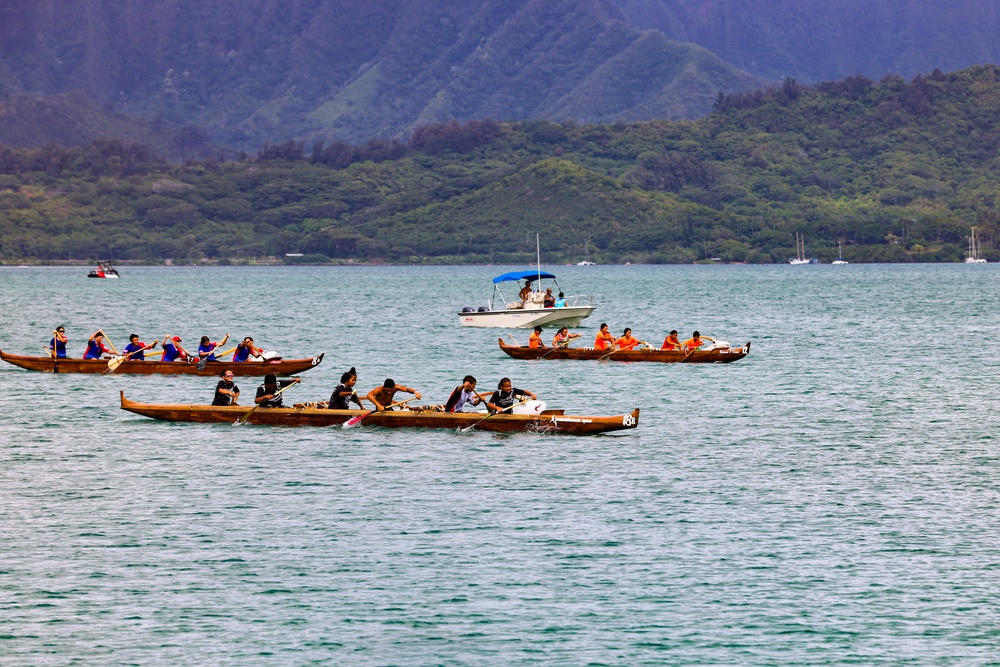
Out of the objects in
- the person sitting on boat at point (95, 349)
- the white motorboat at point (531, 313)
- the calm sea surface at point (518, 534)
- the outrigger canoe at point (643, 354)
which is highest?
the white motorboat at point (531, 313)

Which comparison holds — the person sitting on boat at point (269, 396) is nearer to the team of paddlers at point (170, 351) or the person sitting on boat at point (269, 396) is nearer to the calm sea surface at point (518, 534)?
the calm sea surface at point (518, 534)

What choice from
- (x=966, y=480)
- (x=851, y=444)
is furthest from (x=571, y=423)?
(x=966, y=480)

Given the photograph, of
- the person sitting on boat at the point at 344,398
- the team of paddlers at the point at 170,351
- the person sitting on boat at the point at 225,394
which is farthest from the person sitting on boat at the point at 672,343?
the person sitting on boat at the point at 225,394

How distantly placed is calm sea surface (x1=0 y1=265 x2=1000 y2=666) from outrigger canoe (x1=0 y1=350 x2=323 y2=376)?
0.92 m

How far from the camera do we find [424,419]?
3969 cm

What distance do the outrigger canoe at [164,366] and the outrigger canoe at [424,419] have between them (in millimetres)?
10652

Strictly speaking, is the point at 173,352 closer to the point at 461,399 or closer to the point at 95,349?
the point at 95,349

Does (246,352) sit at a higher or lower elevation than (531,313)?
lower

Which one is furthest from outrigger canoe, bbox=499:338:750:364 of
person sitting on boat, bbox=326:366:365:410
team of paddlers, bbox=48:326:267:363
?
person sitting on boat, bbox=326:366:365:410

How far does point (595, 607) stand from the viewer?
23.5 meters

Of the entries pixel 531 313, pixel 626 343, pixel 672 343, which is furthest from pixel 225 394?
pixel 531 313

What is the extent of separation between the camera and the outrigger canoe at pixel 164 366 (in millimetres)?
54281

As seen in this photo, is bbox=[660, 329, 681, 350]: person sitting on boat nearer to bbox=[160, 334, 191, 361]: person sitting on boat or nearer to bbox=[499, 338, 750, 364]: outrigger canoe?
bbox=[499, 338, 750, 364]: outrigger canoe

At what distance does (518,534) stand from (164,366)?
101 feet
